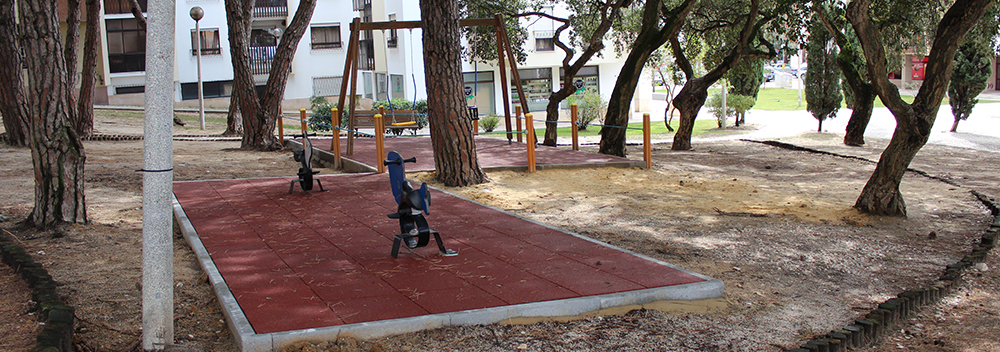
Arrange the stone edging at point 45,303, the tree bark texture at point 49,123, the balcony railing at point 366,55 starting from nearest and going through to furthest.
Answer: the stone edging at point 45,303, the tree bark texture at point 49,123, the balcony railing at point 366,55

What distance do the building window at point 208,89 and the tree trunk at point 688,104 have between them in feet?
85.2

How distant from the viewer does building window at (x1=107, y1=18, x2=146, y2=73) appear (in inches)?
1426

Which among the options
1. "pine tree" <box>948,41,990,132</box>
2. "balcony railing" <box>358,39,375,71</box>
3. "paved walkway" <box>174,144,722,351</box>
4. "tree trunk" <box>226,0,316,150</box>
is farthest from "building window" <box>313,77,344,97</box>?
"paved walkway" <box>174,144,722,351</box>

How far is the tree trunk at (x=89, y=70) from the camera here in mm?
17250

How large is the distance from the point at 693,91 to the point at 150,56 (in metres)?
15.9

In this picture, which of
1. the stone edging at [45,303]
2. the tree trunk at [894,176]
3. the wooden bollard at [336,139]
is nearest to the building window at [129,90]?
the wooden bollard at [336,139]

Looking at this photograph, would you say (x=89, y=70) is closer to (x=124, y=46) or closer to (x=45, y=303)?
(x=45, y=303)

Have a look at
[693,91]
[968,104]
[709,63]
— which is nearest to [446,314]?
[693,91]

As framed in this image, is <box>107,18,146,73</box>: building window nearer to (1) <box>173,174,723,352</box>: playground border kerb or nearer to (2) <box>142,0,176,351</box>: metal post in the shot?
(1) <box>173,174,723,352</box>: playground border kerb

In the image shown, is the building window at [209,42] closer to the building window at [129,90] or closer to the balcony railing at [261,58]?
the balcony railing at [261,58]

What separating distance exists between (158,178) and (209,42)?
35.9 meters

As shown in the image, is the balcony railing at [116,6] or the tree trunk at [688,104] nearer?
the tree trunk at [688,104]

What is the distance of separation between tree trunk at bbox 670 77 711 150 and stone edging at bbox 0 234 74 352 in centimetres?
1503

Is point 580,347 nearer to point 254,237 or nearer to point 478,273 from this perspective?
point 478,273
